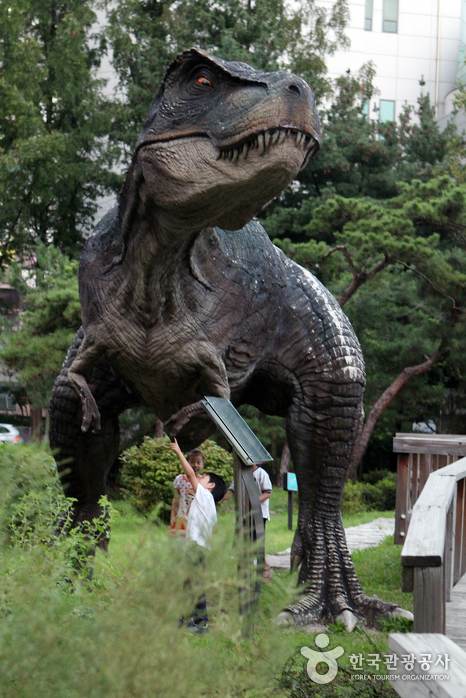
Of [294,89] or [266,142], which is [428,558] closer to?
[266,142]

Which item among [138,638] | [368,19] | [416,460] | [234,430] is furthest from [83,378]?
[368,19]

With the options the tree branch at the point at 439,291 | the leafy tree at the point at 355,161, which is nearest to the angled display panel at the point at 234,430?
the tree branch at the point at 439,291

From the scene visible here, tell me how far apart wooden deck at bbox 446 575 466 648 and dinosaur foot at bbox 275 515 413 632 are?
0.79 feet

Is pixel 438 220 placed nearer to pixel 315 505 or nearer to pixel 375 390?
pixel 375 390

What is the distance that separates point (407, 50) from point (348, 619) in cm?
2719

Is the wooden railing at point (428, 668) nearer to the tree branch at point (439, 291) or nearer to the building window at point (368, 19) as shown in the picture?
the tree branch at point (439, 291)

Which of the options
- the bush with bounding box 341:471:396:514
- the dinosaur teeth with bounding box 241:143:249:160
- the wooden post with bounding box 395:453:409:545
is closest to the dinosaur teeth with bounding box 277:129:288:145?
the dinosaur teeth with bounding box 241:143:249:160

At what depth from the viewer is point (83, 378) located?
4191mm

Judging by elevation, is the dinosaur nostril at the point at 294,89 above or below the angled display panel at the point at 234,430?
above

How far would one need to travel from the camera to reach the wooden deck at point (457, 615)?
4195mm

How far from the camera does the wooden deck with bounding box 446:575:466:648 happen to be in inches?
165

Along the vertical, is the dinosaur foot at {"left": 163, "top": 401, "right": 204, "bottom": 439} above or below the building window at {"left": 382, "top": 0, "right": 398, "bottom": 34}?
below

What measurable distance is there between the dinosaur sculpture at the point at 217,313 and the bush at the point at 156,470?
6.67m

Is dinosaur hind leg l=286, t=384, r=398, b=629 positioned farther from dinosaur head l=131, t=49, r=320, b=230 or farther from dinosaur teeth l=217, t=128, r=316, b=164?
dinosaur teeth l=217, t=128, r=316, b=164
